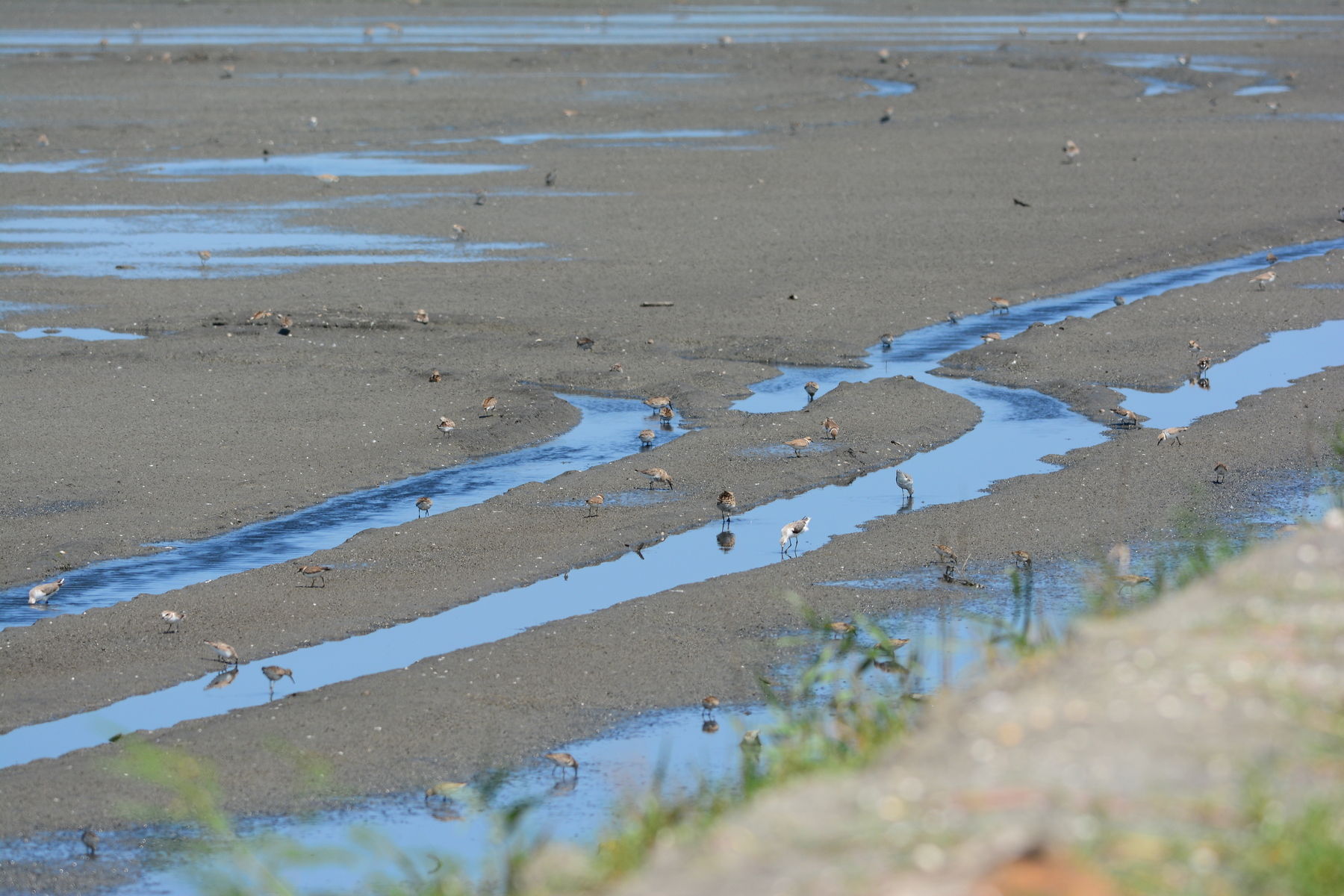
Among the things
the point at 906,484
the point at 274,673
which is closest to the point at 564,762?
the point at 274,673

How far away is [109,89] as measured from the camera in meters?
33.2

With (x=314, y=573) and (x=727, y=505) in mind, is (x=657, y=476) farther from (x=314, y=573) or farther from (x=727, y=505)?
(x=314, y=573)

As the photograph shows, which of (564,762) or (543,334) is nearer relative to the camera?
(564,762)

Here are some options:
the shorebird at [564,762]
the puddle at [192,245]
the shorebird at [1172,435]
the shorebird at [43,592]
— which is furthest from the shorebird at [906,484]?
the puddle at [192,245]

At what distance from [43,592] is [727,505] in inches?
161

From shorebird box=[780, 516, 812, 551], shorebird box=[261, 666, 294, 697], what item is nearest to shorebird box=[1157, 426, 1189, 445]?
shorebird box=[780, 516, 812, 551]

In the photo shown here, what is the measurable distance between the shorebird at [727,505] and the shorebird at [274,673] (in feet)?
11.0

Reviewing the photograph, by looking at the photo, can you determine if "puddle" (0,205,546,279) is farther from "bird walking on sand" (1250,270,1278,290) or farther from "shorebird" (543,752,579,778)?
"shorebird" (543,752,579,778)

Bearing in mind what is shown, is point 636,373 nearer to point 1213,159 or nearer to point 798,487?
point 798,487

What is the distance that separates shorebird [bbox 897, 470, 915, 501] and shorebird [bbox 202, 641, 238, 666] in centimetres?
464

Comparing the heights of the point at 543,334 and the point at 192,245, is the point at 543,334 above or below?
below

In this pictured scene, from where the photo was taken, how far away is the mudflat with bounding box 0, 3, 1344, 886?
8500 millimetres

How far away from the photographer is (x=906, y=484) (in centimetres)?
1111

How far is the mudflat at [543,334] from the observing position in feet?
27.9
